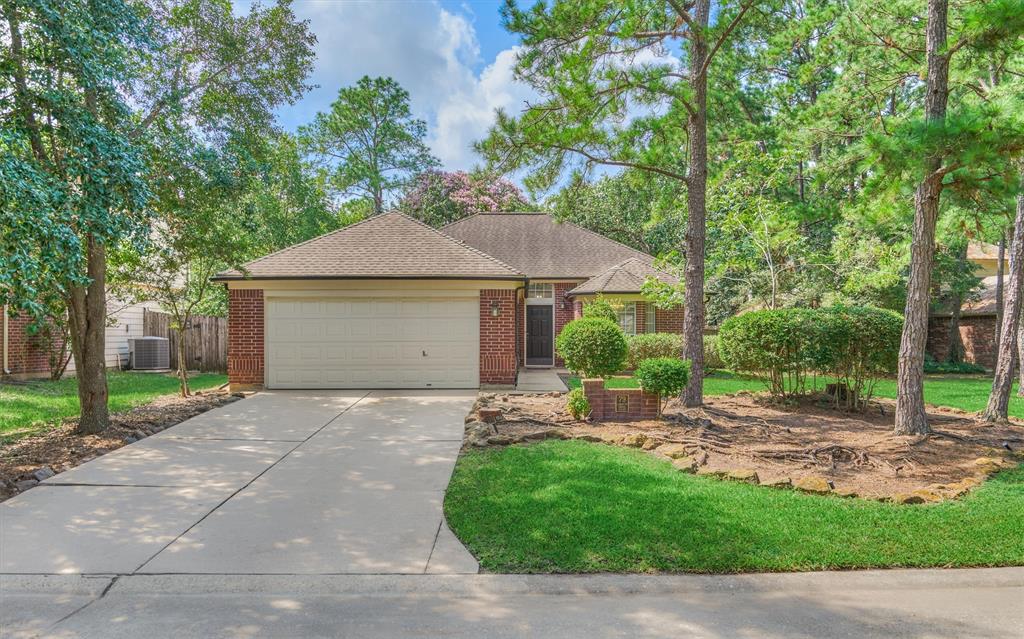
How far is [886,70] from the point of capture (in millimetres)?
7859

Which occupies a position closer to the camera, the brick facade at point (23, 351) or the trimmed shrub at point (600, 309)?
the brick facade at point (23, 351)

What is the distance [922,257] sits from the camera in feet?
22.6

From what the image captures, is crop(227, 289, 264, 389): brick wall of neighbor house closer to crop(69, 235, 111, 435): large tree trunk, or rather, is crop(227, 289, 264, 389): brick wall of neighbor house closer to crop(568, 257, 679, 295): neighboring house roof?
crop(69, 235, 111, 435): large tree trunk

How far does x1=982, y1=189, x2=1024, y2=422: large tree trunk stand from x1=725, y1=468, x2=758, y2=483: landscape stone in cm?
526

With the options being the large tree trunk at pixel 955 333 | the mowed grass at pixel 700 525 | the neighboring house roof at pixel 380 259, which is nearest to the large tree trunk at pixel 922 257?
the mowed grass at pixel 700 525

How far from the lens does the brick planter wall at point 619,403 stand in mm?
8461

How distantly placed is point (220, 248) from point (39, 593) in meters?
7.07

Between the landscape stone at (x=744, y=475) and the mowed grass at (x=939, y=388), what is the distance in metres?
5.12

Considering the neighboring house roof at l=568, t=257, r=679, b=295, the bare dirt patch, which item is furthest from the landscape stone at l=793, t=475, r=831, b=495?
the neighboring house roof at l=568, t=257, r=679, b=295

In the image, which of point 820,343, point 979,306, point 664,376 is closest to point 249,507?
point 664,376

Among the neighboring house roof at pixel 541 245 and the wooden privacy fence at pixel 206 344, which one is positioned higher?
the neighboring house roof at pixel 541 245

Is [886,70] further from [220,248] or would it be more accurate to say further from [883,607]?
[220,248]

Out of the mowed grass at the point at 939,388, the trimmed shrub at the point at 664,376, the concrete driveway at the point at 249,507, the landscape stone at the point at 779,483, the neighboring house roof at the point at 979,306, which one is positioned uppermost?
the neighboring house roof at the point at 979,306

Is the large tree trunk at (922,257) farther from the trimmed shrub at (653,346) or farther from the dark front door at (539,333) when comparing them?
the dark front door at (539,333)
